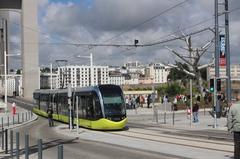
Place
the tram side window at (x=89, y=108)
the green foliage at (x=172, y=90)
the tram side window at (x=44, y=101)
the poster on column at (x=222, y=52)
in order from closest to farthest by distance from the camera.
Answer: the tram side window at (x=89, y=108) < the poster on column at (x=222, y=52) < the tram side window at (x=44, y=101) < the green foliage at (x=172, y=90)

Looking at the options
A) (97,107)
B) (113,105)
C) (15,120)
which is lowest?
(15,120)

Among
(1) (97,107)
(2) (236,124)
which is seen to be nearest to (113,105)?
(1) (97,107)

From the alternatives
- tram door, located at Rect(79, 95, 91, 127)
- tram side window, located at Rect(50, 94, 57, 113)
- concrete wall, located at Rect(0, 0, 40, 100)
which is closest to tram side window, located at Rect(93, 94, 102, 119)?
tram door, located at Rect(79, 95, 91, 127)

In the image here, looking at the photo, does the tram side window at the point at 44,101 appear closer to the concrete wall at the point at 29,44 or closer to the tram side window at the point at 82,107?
the tram side window at the point at 82,107

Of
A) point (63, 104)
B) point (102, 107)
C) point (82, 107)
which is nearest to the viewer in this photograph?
point (102, 107)

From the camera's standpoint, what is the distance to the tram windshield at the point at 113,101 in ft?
106

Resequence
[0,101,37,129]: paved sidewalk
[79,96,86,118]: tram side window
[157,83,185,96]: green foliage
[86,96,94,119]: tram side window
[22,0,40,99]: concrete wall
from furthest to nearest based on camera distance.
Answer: [22,0,40,99]: concrete wall
[157,83,185,96]: green foliage
[0,101,37,129]: paved sidewalk
[79,96,86,118]: tram side window
[86,96,94,119]: tram side window

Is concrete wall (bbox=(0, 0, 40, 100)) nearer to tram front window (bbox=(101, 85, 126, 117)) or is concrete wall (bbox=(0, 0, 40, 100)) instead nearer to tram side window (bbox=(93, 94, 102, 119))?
tram side window (bbox=(93, 94, 102, 119))

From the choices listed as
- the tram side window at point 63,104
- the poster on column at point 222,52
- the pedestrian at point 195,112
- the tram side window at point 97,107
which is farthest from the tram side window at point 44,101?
the tram side window at point 97,107

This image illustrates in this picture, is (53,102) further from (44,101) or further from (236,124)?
(236,124)

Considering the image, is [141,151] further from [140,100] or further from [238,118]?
[140,100]

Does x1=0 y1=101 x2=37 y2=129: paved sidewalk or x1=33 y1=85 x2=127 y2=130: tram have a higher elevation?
x1=33 y1=85 x2=127 y2=130: tram

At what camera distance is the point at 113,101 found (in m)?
32.5

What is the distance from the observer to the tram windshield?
106ft
